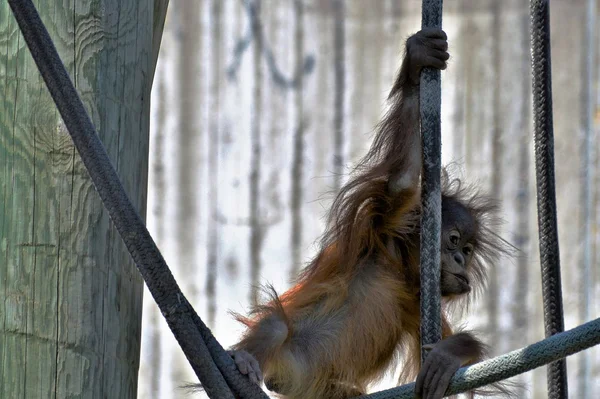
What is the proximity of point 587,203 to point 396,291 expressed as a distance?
160 centimetres

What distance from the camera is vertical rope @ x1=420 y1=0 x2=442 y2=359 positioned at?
2.40m

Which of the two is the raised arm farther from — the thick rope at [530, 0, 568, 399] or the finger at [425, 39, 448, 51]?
the thick rope at [530, 0, 568, 399]

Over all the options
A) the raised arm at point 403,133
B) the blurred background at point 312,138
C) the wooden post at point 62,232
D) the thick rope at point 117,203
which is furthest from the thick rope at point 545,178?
the blurred background at point 312,138

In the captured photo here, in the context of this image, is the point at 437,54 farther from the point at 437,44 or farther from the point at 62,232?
the point at 62,232

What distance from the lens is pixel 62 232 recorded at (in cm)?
215

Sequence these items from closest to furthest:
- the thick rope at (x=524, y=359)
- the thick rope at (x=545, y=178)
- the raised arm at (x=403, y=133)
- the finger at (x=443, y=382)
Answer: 1. the thick rope at (x=524, y=359)
2. the finger at (x=443, y=382)
3. the thick rope at (x=545, y=178)
4. the raised arm at (x=403, y=133)

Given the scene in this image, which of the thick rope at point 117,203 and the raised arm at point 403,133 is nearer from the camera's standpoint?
the thick rope at point 117,203

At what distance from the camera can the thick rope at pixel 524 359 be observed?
1.93 meters

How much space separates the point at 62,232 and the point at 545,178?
44.5 inches

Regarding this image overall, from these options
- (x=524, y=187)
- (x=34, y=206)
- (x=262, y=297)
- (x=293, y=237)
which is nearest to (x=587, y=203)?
(x=524, y=187)

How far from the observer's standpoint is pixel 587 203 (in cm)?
441

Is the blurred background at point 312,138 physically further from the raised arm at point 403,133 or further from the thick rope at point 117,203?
the thick rope at point 117,203

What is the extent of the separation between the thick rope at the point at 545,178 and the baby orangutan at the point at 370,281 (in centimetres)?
40

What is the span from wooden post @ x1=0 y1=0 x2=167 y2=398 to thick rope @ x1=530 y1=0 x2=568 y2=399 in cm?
97
